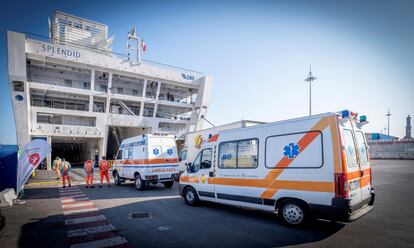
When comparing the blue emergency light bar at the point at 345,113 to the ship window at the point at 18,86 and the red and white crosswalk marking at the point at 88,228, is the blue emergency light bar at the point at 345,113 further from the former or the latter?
the ship window at the point at 18,86

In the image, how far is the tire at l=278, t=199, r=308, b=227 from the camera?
201 inches

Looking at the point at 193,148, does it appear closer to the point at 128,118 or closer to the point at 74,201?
the point at 74,201

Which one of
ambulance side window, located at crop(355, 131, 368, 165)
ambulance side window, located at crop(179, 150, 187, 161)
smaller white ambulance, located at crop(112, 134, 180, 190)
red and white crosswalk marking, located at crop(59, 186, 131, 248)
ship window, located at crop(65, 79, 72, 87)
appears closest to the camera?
red and white crosswalk marking, located at crop(59, 186, 131, 248)

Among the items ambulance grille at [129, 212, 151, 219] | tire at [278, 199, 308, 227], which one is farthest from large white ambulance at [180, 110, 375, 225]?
ambulance grille at [129, 212, 151, 219]

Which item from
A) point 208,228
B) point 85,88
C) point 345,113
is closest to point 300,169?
point 345,113

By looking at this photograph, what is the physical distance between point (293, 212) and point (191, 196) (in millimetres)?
3745

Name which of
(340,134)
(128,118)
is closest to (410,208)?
(340,134)

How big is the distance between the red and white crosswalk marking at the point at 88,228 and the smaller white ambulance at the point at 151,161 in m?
3.26

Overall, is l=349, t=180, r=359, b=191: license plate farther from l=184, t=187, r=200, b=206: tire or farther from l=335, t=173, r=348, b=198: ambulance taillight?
l=184, t=187, r=200, b=206: tire

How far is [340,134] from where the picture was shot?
4.73m

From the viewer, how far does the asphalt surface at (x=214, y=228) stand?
445cm

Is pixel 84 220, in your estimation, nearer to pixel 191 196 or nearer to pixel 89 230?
pixel 89 230

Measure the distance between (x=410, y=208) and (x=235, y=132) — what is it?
598 centimetres

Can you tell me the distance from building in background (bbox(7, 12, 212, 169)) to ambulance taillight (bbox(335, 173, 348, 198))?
101 ft
